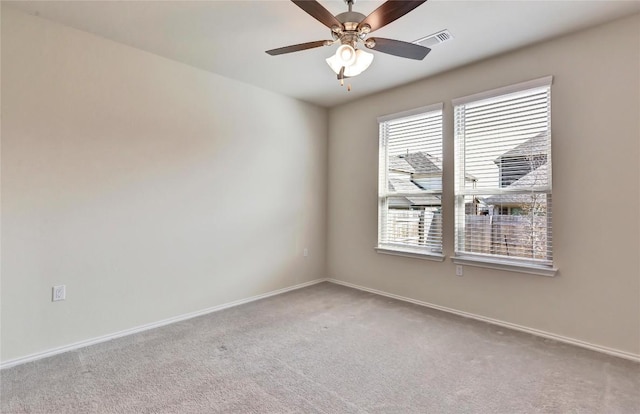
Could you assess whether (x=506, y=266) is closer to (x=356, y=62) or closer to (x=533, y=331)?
(x=533, y=331)

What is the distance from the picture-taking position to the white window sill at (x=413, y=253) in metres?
3.57

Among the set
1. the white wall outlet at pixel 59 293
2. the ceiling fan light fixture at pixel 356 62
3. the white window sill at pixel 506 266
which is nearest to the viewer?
the ceiling fan light fixture at pixel 356 62

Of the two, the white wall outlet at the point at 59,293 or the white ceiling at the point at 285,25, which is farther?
the white wall outlet at the point at 59,293

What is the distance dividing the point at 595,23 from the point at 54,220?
472 centimetres

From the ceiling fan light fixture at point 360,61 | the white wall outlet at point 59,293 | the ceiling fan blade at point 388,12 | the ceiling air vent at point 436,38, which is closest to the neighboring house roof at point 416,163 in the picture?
→ the ceiling air vent at point 436,38

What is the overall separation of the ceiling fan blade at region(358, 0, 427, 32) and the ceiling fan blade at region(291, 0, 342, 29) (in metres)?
0.18

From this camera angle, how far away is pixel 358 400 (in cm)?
Result: 193

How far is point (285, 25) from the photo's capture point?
8.42 ft

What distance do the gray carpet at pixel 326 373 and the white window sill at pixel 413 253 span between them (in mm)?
721

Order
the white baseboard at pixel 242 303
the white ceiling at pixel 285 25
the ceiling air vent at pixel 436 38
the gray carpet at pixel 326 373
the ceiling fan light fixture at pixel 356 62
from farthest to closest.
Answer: the ceiling air vent at pixel 436 38 < the white baseboard at pixel 242 303 < the white ceiling at pixel 285 25 < the ceiling fan light fixture at pixel 356 62 < the gray carpet at pixel 326 373

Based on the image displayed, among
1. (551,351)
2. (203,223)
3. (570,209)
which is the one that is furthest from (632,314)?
(203,223)

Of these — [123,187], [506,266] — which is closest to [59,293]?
[123,187]

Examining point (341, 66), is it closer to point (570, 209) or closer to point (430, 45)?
point (430, 45)

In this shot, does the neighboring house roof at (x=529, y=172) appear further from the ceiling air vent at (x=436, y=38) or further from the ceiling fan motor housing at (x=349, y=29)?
the ceiling fan motor housing at (x=349, y=29)
